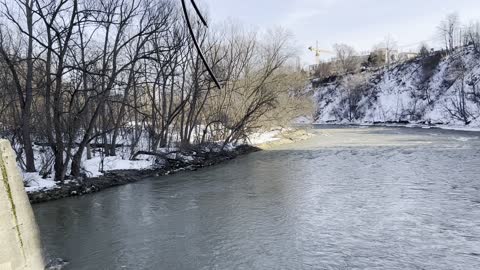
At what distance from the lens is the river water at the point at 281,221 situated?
857cm

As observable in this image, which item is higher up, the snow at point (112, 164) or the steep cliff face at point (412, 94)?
the steep cliff face at point (412, 94)

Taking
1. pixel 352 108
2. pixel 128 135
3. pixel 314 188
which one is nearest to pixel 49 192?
pixel 314 188

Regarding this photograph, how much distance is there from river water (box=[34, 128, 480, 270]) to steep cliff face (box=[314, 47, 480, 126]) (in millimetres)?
36701

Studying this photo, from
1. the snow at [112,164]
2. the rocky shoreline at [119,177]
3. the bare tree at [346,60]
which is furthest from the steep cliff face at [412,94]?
the snow at [112,164]

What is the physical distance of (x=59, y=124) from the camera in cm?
1705

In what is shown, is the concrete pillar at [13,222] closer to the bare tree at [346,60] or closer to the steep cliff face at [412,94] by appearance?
the steep cliff face at [412,94]

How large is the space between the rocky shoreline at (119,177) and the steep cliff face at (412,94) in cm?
3342

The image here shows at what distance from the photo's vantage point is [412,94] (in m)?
67.6

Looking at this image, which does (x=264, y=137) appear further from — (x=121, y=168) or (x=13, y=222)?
(x=13, y=222)

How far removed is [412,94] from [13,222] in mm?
70109

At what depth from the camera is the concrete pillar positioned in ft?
12.8

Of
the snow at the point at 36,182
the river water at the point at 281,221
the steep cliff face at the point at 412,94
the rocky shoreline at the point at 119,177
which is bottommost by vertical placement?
the river water at the point at 281,221

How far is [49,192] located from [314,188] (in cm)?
957

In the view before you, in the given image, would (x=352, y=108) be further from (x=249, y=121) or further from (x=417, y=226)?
(x=417, y=226)
